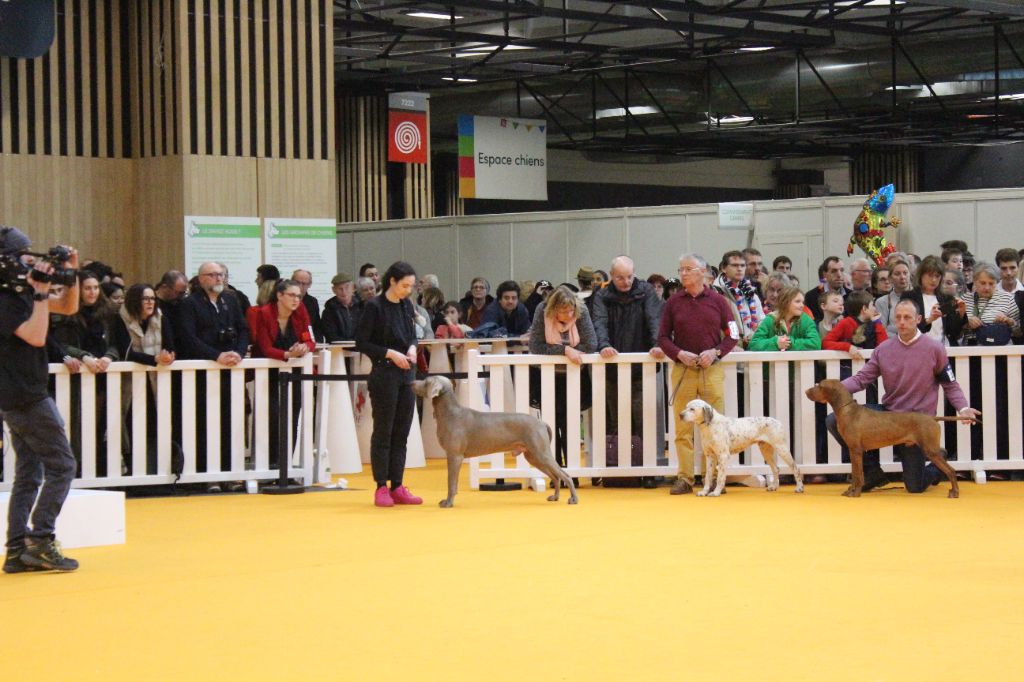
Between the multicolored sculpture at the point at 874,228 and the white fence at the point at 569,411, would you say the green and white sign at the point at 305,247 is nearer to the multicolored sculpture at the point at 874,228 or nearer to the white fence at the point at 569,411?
the white fence at the point at 569,411

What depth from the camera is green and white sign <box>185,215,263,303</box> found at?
47.1ft

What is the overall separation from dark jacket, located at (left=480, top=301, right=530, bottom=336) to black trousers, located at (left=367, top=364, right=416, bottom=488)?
5213mm

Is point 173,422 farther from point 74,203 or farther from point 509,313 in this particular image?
point 509,313

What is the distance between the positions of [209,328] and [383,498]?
2.08 m

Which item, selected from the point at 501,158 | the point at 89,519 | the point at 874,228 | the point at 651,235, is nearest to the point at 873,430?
the point at 89,519

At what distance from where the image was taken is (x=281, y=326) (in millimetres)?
11227

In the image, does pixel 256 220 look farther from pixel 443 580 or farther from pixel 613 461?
pixel 443 580

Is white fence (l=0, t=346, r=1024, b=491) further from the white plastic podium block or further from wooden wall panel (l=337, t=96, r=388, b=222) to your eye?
wooden wall panel (l=337, t=96, r=388, b=222)

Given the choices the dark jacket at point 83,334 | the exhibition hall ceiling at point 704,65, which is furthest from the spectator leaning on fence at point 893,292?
the exhibition hall ceiling at point 704,65

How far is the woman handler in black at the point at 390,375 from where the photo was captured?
961cm

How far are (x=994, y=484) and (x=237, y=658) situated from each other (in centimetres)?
701

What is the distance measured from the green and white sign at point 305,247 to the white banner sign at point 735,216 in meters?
5.62

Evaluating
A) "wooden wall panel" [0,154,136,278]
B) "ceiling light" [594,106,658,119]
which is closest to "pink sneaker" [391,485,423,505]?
"wooden wall panel" [0,154,136,278]

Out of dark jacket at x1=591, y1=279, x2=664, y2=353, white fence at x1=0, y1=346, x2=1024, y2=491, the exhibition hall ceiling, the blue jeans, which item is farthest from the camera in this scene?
the exhibition hall ceiling
